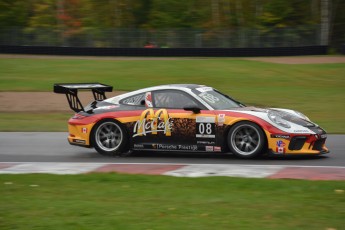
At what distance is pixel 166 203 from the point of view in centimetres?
816

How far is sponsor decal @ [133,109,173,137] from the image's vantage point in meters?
13.0

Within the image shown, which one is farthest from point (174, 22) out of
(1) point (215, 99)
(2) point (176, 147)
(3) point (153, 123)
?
(2) point (176, 147)

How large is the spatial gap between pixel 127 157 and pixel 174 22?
177ft

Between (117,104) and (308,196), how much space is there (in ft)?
19.3

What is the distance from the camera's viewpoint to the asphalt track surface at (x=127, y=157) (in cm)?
1234

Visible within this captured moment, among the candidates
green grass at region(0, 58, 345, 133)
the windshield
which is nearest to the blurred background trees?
green grass at region(0, 58, 345, 133)

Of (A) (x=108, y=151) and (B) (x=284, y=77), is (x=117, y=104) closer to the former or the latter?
(A) (x=108, y=151)

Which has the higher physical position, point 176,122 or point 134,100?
point 134,100

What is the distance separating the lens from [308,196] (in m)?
8.34

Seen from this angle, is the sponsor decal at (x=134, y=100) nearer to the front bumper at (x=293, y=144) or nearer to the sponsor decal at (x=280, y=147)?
the front bumper at (x=293, y=144)

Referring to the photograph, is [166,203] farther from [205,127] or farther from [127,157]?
[127,157]

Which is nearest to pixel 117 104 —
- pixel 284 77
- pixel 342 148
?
pixel 342 148

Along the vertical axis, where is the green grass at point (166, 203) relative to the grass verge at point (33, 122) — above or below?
below

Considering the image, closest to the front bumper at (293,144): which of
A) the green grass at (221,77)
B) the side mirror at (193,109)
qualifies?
the side mirror at (193,109)
